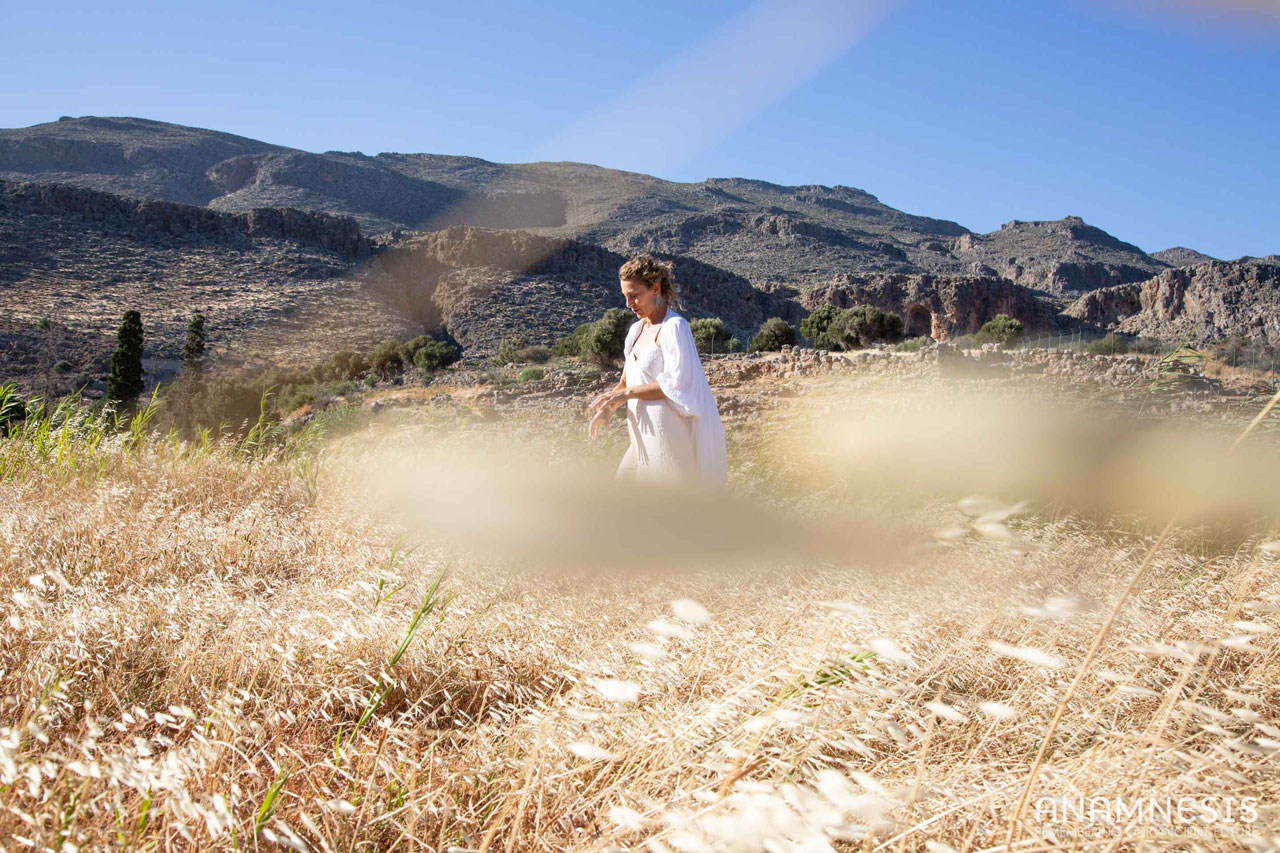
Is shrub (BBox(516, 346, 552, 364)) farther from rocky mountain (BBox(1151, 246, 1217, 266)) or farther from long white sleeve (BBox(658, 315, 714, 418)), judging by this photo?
rocky mountain (BBox(1151, 246, 1217, 266))

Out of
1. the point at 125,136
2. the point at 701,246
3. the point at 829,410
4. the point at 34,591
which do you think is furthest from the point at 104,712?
the point at 125,136

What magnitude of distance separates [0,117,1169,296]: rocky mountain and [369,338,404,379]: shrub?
3726 centimetres

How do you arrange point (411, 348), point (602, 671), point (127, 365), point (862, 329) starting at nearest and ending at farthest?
point (602, 671) < point (127, 365) < point (411, 348) < point (862, 329)

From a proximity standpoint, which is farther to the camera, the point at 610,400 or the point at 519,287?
the point at 519,287

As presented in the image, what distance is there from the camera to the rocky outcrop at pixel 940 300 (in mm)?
56531

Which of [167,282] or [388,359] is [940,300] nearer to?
[388,359]

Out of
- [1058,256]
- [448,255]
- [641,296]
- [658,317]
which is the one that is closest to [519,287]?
[448,255]

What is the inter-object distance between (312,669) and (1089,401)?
878 cm

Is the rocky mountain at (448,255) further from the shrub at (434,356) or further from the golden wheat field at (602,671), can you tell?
the golden wheat field at (602,671)

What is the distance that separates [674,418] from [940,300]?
59.6m

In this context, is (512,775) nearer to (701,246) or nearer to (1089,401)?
(1089,401)

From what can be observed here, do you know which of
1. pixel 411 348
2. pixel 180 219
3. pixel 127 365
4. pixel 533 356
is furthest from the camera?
pixel 180 219

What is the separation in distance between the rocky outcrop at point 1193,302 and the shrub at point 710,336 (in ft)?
109

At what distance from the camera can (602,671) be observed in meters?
1.60
